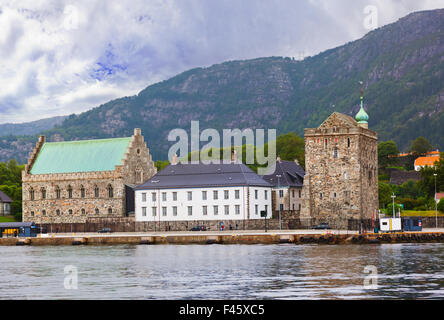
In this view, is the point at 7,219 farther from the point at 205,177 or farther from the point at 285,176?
the point at 285,176

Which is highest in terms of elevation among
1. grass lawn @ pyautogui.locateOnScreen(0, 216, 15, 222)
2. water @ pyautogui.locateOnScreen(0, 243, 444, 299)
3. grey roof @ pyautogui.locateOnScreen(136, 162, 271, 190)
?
grey roof @ pyautogui.locateOnScreen(136, 162, 271, 190)

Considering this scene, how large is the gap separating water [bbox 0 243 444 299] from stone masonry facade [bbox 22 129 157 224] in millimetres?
41628

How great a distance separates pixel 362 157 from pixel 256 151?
72588 millimetres

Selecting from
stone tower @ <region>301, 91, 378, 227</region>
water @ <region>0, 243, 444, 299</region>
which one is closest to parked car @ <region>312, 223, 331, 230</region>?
stone tower @ <region>301, 91, 378, 227</region>

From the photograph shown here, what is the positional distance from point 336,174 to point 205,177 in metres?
18.7

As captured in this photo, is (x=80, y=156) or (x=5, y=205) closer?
(x=80, y=156)

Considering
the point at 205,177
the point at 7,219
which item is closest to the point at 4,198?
the point at 7,219

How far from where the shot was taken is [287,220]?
105 m

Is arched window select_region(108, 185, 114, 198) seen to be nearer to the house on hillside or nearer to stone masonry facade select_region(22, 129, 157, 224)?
stone masonry facade select_region(22, 129, 157, 224)

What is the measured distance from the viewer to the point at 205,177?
113m

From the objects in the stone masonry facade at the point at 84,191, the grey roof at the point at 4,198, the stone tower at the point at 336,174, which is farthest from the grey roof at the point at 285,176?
the grey roof at the point at 4,198

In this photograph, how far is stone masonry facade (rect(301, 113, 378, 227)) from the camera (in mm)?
108125
